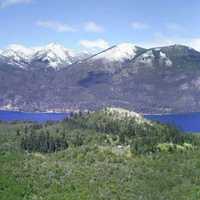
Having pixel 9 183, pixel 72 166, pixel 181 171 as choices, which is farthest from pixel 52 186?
pixel 181 171

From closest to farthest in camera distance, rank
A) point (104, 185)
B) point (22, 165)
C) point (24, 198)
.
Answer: point (24, 198) < point (104, 185) < point (22, 165)

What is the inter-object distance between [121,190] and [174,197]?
47.5 ft

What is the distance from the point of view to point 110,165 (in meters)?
174

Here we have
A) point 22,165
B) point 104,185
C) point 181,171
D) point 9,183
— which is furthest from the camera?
point 181,171

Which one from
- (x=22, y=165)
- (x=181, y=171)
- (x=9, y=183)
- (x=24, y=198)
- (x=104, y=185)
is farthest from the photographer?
(x=181, y=171)

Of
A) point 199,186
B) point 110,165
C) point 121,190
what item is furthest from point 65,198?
point 110,165

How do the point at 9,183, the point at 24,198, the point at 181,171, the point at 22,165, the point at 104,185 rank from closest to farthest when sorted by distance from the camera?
the point at 24,198 → the point at 9,183 → the point at 104,185 → the point at 22,165 → the point at 181,171

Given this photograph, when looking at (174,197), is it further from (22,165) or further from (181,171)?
(22,165)

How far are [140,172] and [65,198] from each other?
48.5m

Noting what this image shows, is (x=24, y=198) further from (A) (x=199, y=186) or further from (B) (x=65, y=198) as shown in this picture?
(A) (x=199, y=186)

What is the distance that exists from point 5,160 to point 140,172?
45.3 metres

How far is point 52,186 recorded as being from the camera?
5103 inches

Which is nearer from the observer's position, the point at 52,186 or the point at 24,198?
the point at 24,198

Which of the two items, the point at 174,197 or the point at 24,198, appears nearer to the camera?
the point at 24,198
